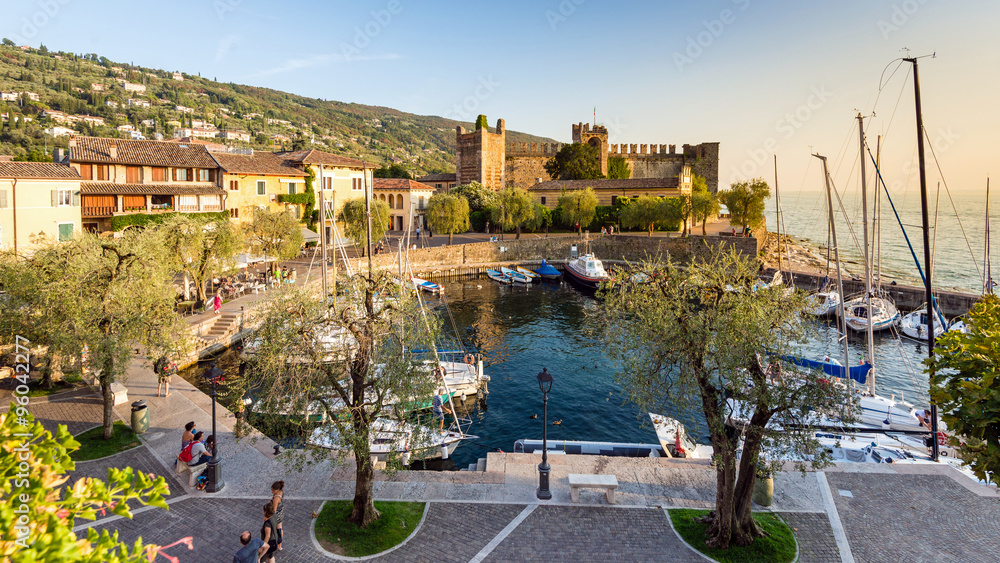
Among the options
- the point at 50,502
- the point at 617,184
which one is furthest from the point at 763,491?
the point at 617,184

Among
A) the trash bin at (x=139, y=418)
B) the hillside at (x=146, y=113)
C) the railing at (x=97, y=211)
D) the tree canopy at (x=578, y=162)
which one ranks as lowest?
the trash bin at (x=139, y=418)

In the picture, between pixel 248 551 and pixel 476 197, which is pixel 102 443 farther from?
pixel 476 197

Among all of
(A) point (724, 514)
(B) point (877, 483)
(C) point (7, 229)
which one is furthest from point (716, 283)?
(C) point (7, 229)

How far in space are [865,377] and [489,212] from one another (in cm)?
4912

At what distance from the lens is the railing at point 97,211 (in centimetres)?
3547

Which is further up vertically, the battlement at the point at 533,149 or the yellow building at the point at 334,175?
the battlement at the point at 533,149

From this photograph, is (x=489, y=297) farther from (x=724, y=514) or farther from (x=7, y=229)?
(x=724, y=514)

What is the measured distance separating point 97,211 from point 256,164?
14648 mm

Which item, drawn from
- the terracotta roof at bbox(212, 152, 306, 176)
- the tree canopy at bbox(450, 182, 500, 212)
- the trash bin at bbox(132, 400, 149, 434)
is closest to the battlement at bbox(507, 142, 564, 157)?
the tree canopy at bbox(450, 182, 500, 212)

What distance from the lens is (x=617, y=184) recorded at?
6919 centimetres

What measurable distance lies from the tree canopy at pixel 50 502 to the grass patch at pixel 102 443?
1263 cm

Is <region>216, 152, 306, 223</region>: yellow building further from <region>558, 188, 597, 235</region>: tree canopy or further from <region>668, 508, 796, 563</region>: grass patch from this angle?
<region>668, 508, 796, 563</region>: grass patch

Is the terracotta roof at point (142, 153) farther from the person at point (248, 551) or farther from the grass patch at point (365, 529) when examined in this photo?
the person at point (248, 551)

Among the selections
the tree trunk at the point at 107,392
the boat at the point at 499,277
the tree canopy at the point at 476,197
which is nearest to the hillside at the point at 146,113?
the tree canopy at the point at 476,197
